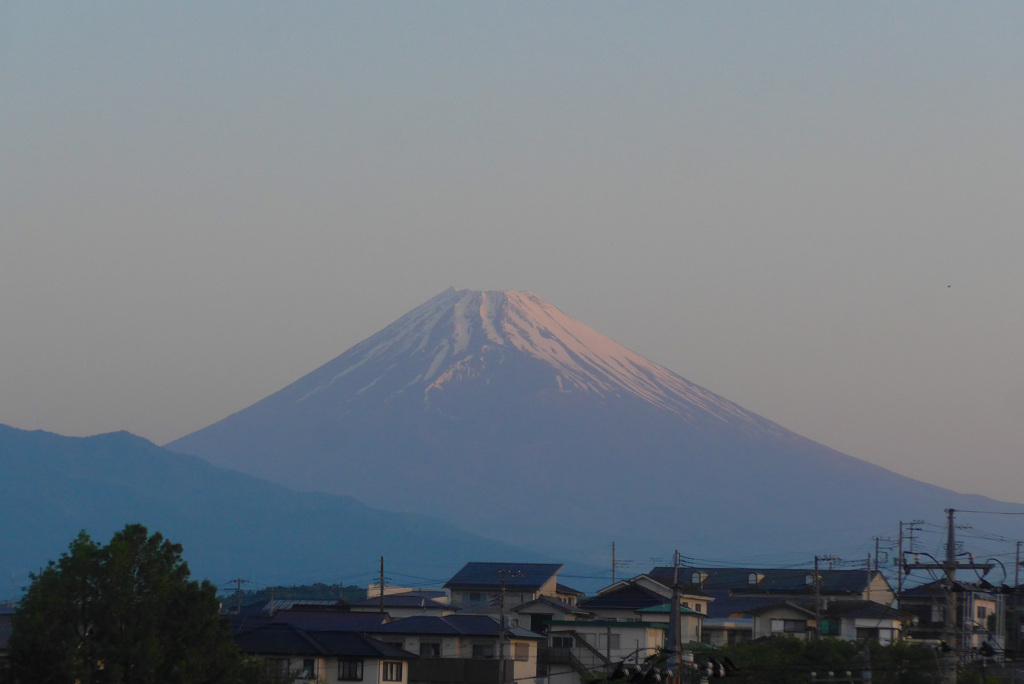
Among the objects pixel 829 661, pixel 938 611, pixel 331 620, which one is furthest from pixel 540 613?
pixel 829 661

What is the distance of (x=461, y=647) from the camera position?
40.8m

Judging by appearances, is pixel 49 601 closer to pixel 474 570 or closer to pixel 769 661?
pixel 769 661

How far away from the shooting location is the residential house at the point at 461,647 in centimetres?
3922

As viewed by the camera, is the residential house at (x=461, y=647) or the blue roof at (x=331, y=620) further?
the blue roof at (x=331, y=620)

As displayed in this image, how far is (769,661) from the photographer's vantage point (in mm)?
34312

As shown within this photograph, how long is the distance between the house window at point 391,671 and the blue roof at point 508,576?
16.7m

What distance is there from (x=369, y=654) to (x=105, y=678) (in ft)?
44.0

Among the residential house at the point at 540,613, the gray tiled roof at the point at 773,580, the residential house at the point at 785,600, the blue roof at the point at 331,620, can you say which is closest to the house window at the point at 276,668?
the blue roof at the point at 331,620

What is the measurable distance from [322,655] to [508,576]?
21.0m

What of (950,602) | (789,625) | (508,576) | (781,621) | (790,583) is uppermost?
(950,602)

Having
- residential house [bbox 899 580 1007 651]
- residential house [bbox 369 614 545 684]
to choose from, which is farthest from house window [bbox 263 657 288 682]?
residential house [bbox 899 580 1007 651]

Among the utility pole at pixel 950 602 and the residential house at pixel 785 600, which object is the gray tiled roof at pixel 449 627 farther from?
the utility pole at pixel 950 602

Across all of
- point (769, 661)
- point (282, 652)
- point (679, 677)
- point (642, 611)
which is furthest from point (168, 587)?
point (642, 611)

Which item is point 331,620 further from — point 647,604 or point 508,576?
point 647,604
